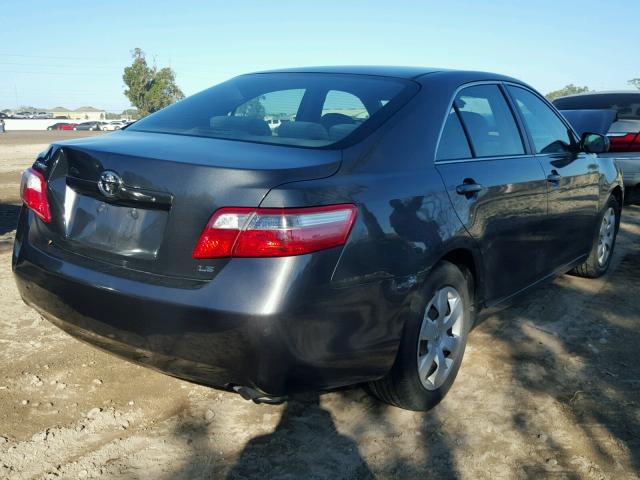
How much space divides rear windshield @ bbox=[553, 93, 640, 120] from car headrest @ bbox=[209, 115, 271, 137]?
7.64m

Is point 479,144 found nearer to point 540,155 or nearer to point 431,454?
point 540,155

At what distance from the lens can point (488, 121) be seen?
11.9ft

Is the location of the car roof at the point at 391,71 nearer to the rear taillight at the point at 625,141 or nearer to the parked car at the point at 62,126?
the rear taillight at the point at 625,141

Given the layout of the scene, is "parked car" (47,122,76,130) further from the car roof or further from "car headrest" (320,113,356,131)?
"car headrest" (320,113,356,131)

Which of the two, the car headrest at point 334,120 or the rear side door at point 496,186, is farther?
the rear side door at point 496,186

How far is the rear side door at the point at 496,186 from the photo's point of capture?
309 cm

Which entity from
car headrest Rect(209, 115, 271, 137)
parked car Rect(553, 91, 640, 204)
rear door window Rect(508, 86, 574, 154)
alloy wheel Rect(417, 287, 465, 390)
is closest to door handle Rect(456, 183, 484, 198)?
alloy wheel Rect(417, 287, 465, 390)

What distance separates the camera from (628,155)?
850 cm

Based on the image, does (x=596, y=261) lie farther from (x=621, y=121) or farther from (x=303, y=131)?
(x=621, y=121)

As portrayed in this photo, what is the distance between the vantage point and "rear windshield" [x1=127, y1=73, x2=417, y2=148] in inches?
110

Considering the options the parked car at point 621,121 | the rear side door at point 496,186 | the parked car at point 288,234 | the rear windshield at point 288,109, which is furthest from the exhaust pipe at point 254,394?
the parked car at point 621,121

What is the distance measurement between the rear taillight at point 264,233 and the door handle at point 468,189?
3.29 ft

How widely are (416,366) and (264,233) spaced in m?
1.06

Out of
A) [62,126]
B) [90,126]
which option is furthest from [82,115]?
[90,126]
